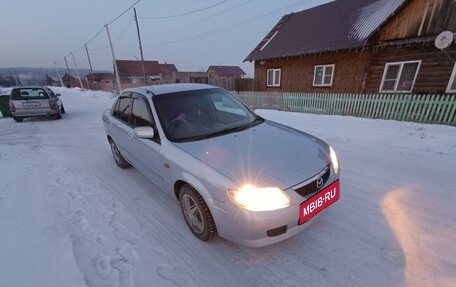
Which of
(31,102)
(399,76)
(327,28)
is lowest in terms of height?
(31,102)

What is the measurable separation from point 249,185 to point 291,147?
829mm

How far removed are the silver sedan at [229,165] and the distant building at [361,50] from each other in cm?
1024

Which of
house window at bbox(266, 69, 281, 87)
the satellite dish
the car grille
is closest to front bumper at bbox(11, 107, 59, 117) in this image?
the car grille

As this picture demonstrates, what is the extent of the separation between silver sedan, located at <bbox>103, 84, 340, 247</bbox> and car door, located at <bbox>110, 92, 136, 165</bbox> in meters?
0.12

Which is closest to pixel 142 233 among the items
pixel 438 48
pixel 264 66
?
pixel 438 48

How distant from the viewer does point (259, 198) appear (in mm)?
1881

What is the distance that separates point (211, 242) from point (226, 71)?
→ 180 ft

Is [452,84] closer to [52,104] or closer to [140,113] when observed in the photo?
[140,113]

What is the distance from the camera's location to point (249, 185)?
6.22 ft

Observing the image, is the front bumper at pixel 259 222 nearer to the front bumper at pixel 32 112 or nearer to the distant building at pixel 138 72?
the front bumper at pixel 32 112

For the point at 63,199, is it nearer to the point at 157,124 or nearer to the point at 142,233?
the point at 142,233

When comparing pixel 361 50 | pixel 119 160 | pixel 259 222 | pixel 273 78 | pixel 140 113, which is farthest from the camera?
pixel 273 78

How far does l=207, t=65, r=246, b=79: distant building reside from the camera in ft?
172

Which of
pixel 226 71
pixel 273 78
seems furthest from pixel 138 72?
pixel 273 78
